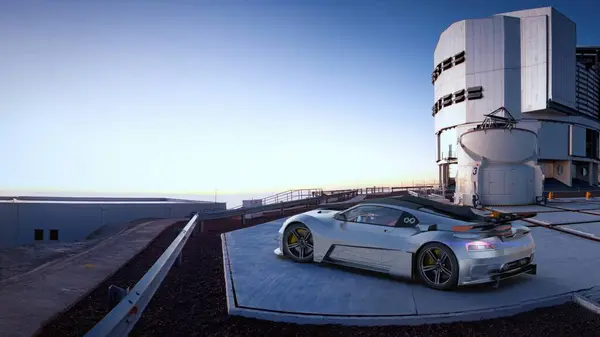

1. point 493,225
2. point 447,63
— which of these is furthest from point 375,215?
point 447,63

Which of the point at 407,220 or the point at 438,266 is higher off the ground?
the point at 407,220

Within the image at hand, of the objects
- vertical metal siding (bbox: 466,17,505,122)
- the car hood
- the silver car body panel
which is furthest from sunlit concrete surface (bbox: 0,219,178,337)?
vertical metal siding (bbox: 466,17,505,122)

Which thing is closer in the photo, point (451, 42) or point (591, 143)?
point (451, 42)

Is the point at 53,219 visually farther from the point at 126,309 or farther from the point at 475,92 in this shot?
the point at 475,92

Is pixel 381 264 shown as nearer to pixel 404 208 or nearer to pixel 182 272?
pixel 404 208

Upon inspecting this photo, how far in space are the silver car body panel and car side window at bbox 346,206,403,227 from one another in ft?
0.24

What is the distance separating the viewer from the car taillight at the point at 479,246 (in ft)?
15.5

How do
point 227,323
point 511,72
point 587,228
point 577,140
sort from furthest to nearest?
point 577,140, point 511,72, point 587,228, point 227,323

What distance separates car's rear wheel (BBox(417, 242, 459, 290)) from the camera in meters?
4.78

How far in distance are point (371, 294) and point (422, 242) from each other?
1063mm

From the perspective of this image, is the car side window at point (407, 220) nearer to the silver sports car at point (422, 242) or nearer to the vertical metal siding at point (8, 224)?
the silver sports car at point (422, 242)

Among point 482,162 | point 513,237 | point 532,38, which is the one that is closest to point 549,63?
point 532,38

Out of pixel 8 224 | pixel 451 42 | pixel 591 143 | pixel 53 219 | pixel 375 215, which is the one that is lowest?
pixel 8 224

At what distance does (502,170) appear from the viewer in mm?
20031
